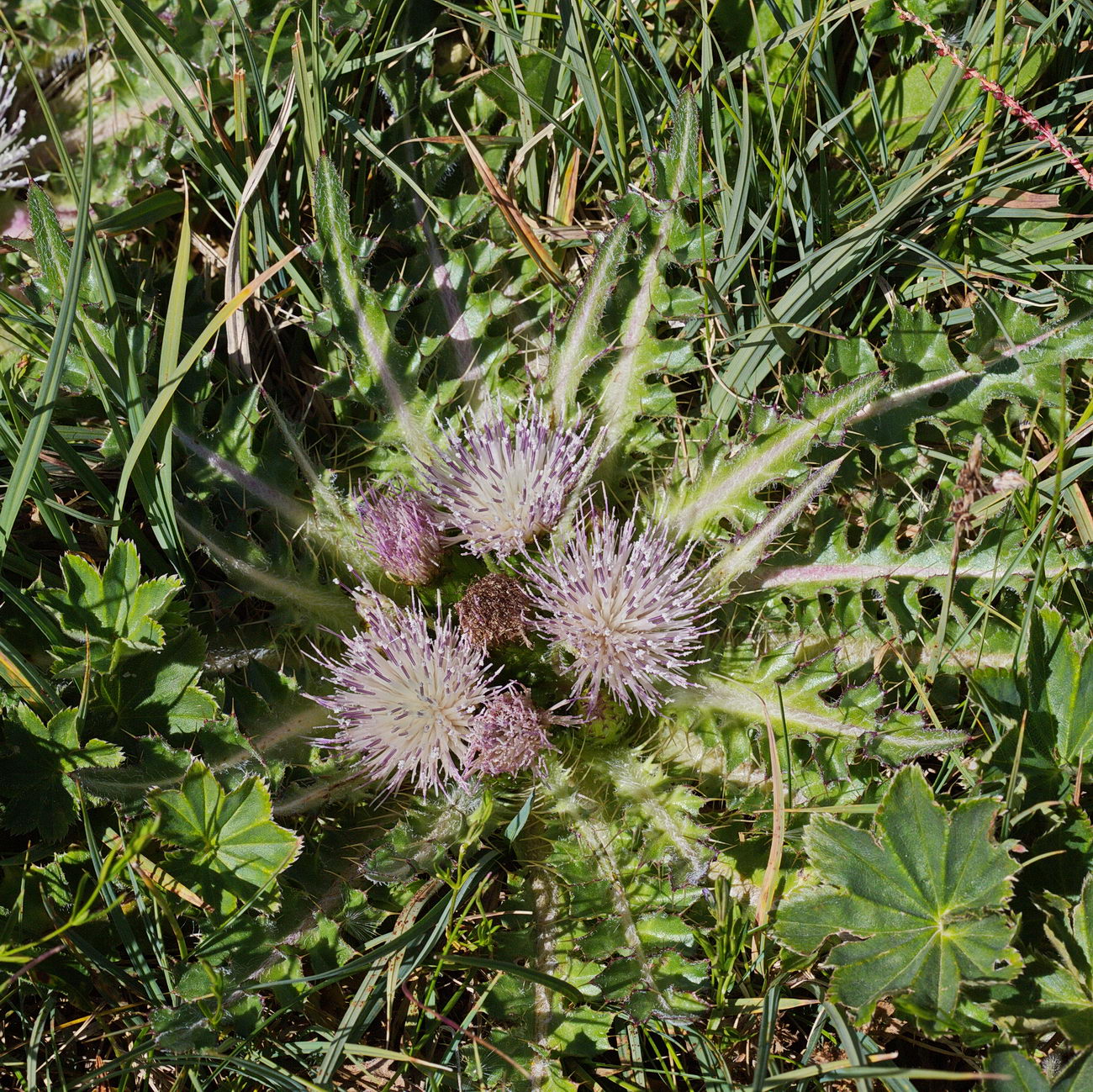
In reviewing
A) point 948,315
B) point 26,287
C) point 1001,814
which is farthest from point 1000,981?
point 26,287

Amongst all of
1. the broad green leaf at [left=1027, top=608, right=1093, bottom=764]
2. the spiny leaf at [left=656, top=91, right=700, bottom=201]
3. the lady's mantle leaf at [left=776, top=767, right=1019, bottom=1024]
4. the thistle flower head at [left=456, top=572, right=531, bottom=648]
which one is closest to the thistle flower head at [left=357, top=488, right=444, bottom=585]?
the thistle flower head at [left=456, top=572, right=531, bottom=648]

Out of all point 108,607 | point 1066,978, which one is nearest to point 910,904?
point 1066,978

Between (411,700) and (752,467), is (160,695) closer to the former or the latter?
(411,700)

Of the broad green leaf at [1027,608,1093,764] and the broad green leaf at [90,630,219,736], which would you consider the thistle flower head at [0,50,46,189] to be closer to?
the broad green leaf at [90,630,219,736]

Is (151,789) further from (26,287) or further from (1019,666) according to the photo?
(1019,666)

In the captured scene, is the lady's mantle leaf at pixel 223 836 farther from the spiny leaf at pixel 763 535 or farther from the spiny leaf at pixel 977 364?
the spiny leaf at pixel 977 364
